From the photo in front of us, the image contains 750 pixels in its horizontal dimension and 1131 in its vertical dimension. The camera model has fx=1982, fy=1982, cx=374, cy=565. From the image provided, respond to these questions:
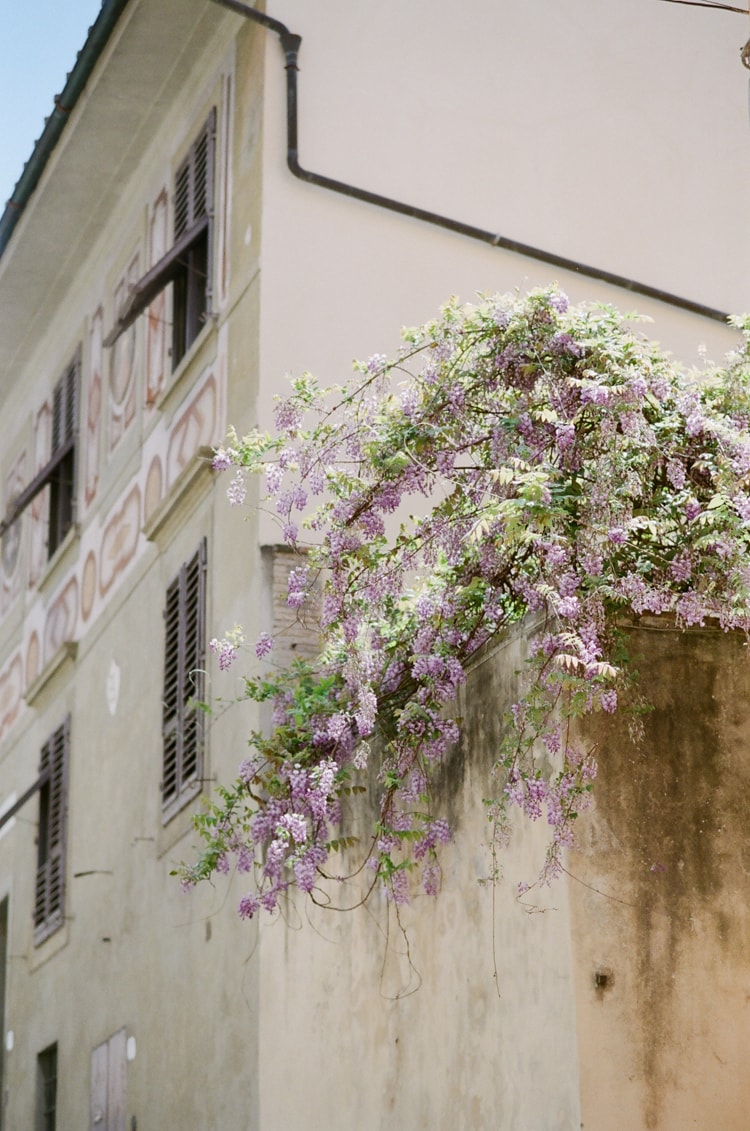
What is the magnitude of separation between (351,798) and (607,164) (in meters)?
5.29

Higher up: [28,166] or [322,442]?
[28,166]

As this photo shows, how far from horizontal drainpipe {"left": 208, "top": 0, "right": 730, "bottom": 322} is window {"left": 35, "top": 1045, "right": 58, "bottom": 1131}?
22.5 ft

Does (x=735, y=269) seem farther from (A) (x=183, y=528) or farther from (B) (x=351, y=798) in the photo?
(B) (x=351, y=798)

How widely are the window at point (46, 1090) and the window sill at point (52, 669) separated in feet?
9.52

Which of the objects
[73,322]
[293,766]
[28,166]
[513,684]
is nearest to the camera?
[513,684]

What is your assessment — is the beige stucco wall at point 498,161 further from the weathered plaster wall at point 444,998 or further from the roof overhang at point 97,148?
the weathered plaster wall at point 444,998

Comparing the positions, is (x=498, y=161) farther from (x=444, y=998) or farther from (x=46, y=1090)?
(x=46, y=1090)

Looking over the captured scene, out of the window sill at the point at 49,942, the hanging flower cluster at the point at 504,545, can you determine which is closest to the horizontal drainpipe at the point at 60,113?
the window sill at the point at 49,942

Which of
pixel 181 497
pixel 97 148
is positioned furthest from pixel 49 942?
pixel 97 148

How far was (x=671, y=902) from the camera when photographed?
749cm

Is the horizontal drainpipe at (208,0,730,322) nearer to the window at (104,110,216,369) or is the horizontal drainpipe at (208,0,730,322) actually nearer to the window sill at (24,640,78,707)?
the window at (104,110,216,369)

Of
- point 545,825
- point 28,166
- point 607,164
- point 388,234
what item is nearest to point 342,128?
point 388,234

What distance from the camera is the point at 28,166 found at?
15133 mm

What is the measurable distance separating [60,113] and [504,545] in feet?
26.7
